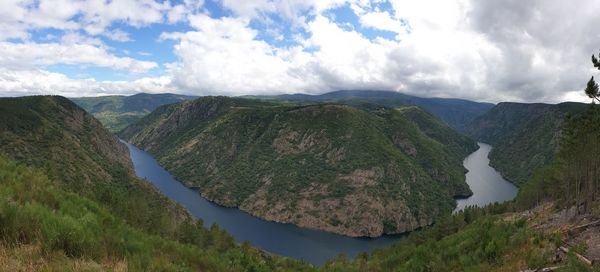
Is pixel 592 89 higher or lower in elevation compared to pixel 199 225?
higher

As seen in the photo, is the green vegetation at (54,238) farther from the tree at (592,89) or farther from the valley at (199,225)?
the tree at (592,89)

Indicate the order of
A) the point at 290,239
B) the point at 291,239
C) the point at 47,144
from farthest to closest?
the point at 291,239
the point at 290,239
the point at 47,144

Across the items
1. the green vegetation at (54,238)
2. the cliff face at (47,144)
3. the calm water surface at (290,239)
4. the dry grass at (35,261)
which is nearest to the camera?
the dry grass at (35,261)

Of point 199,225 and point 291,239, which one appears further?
point 291,239

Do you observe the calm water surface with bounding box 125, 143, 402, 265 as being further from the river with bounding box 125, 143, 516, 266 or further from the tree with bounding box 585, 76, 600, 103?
the tree with bounding box 585, 76, 600, 103

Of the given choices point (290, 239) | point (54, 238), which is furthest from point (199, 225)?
point (54, 238)

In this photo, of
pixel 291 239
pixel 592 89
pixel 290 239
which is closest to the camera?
pixel 592 89

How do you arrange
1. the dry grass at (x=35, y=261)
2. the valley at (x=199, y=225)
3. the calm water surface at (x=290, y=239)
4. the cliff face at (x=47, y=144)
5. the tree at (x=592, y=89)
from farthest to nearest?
the calm water surface at (x=290, y=239) → the cliff face at (x=47, y=144) → the tree at (x=592, y=89) → the valley at (x=199, y=225) → the dry grass at (x=35, y=261)

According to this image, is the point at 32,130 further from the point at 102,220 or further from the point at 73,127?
the point at 102,220

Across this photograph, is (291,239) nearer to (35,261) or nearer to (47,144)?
(47,144)

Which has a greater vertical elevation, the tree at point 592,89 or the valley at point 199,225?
the tree at point 592,89

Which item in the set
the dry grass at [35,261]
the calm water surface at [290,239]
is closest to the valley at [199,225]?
the dry grass at [35,261]
